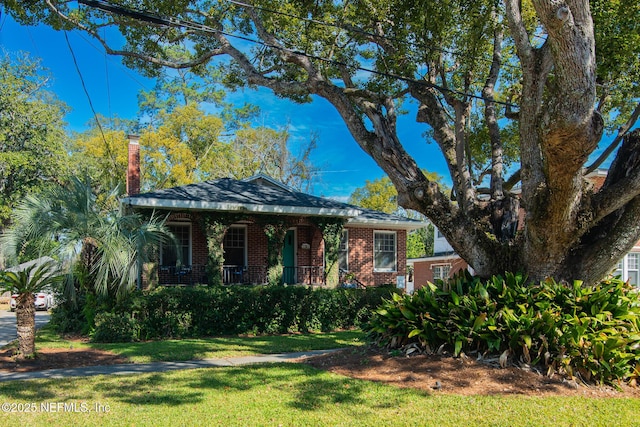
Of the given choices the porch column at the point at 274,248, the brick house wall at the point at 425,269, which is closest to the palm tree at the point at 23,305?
the porch column at the point at 274,248

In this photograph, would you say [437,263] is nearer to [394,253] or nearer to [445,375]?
[394,253]

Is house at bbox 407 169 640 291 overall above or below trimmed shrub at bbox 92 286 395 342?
above

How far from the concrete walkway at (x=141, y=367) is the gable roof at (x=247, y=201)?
7.30 meters

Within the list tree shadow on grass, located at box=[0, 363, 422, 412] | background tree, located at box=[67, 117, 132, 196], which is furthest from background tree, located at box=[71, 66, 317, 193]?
tree shadow on grass, located at box=[0, 363, 422, 412]

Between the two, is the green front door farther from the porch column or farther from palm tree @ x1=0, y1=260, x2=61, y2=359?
palm tree @ x1=0, y1=260, x2=61, y2=359

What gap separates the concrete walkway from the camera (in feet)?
27.5

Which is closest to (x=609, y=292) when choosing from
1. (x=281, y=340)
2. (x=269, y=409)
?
(x=269, y=409)

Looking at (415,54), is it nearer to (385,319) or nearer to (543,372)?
(385,319)

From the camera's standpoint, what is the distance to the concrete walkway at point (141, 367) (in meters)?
8.37

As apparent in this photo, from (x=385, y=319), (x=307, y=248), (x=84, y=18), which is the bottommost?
(x=385, y=319)

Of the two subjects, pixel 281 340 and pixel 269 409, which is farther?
pixel 281 340

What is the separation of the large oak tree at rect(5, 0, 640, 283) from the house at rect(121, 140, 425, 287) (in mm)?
4450

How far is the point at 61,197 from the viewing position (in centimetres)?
1262

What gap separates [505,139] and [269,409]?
12.0 m
